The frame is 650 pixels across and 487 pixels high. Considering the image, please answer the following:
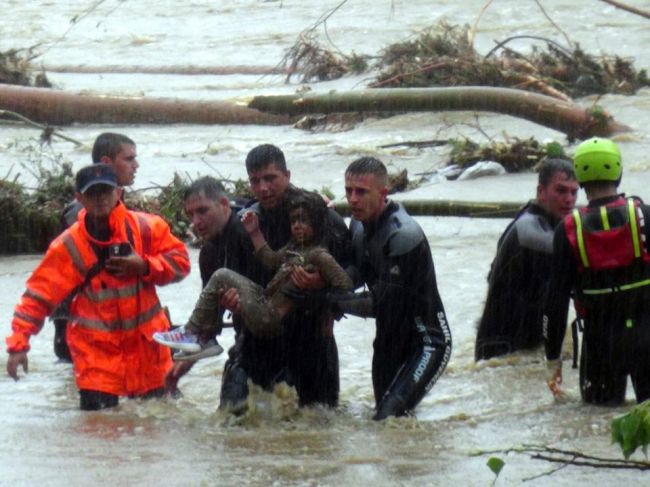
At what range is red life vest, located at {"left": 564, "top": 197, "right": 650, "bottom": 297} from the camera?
6926mm

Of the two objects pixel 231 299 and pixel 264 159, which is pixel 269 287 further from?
pixel 264 159

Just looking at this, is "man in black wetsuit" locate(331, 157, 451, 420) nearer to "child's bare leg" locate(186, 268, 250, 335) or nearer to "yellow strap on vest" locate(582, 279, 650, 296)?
"child's bare leg" locate(186, 268, 250, 335)

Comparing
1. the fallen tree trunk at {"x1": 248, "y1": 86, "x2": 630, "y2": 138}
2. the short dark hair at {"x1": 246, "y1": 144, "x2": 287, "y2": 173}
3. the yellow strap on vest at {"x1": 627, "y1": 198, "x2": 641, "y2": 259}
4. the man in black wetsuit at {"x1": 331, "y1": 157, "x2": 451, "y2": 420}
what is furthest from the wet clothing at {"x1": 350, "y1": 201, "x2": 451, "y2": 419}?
the fallen tree trunk at {"x1": 248, "y1": 86, "x2": 630, "y2": 138}

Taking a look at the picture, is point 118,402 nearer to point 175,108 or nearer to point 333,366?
point 333,366

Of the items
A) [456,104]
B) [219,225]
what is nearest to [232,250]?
[219,225]

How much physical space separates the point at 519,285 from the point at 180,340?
2198mm

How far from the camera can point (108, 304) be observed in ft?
25.0

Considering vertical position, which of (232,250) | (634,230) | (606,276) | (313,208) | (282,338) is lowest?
(282,338)

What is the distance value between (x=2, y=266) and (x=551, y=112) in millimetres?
5638

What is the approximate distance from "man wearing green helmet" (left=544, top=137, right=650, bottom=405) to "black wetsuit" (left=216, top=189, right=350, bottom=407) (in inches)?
42.8

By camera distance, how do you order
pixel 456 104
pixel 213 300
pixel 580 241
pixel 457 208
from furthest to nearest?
pixel 456 104
pixel 457 208
pixel 213 300
pixel 580 241

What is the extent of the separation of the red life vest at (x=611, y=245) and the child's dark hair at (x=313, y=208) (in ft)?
3.82

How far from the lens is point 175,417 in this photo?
7.79m

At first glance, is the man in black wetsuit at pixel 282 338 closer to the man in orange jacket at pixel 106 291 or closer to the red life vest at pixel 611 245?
the man in orange jacket at pixel 106 291
